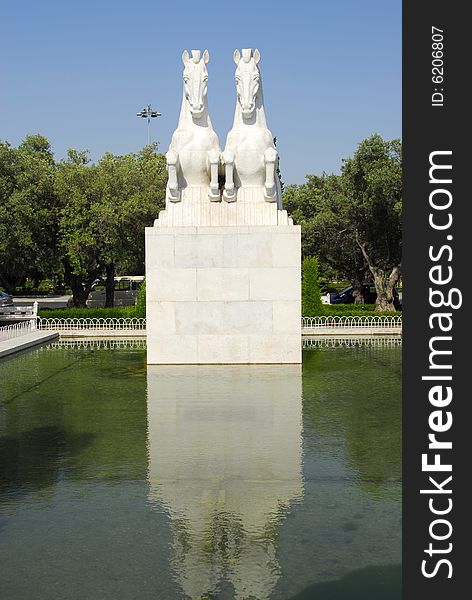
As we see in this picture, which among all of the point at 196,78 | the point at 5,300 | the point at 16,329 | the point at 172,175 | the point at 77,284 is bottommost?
the point at 16,329

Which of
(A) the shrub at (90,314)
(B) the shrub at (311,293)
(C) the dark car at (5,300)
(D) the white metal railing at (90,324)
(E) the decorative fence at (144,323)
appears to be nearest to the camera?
(E) the decorative fence at (144,323)

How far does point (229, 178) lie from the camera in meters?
21.0

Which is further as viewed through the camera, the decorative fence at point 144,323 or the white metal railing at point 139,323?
the white metal railing at point 139,323

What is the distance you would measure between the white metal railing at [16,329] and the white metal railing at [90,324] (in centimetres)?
195

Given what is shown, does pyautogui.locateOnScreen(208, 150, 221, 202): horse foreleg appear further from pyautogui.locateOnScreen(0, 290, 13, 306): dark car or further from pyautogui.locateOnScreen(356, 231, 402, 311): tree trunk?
pyautogui.locateOnScreen(0, 290, 13, 306): dark car

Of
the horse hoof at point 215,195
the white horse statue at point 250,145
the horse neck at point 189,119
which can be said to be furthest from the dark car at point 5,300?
the white horse statue at point 250,145

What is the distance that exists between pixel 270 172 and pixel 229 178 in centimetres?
119

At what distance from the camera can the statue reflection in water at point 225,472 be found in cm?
755

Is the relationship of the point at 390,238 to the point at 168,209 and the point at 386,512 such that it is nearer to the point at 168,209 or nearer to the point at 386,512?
the point at 168,209

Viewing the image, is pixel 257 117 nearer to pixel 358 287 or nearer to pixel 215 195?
pixel 215 195

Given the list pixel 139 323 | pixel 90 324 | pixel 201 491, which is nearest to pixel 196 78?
pixel 201 491

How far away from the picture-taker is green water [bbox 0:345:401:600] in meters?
7.31

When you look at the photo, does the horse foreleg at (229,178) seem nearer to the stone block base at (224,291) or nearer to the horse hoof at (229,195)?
the horse hoof at (229,195)

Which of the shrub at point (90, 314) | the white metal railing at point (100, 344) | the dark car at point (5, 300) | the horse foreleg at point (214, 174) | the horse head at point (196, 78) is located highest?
the horse head at point (196, 78)
